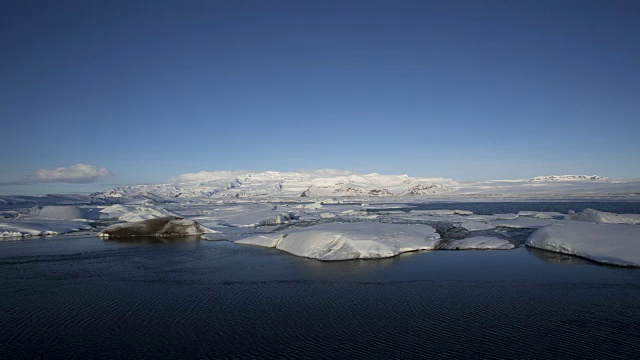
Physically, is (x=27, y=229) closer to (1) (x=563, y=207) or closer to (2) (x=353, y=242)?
(2) (x=353, y=242)

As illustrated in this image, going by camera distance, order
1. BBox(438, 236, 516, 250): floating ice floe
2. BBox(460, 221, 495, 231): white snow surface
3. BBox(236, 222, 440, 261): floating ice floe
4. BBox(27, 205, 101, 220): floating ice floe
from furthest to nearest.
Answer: BBox(27, 205, 101, 220): floating ice floe, BBox(460, 221, 495, 231): white snow surface, BBox(438, 236, 516, 250): floating ice floe, BBox(236, 222, 440, 261): floating ice floe

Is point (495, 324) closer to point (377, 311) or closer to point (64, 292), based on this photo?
point (377, 311)

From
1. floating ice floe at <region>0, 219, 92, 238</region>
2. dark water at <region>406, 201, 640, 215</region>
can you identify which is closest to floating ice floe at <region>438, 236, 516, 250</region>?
dark water at <region>406, 201, 640, 215</region>

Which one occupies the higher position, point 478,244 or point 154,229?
point 154,229

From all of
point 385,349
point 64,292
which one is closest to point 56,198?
point 64,292

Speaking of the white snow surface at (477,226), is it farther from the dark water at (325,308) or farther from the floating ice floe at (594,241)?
the dark water at (325,308)

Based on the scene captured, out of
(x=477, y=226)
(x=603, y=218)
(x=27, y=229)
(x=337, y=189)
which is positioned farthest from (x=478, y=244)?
(x=337, y=189)

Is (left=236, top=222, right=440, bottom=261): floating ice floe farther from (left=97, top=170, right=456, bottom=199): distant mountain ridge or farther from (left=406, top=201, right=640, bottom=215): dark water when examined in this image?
(left=97, top=170, right=456, bottom=199): distant mountain ridge
